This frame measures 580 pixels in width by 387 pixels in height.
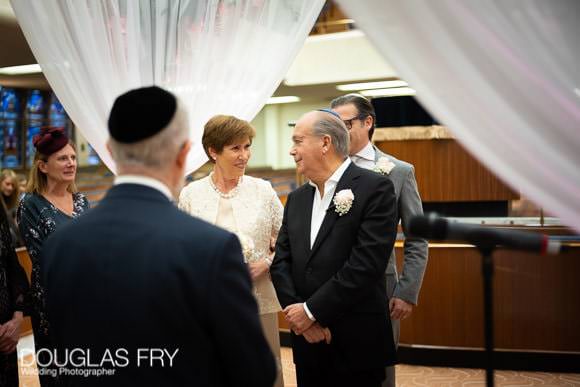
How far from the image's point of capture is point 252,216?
263 centimetres

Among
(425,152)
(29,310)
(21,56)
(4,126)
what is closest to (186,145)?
(29,310)

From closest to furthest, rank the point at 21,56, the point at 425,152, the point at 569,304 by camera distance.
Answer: the point at 569,304 < the point at 425,152 < the point at 21,56

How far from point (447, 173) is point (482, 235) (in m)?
3.50

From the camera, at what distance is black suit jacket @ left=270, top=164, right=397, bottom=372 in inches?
82.2

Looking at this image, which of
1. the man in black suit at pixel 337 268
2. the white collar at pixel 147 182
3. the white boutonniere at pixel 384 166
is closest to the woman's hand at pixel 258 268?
the man in black suit at pixel 337 268

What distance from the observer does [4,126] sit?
49.3 feet

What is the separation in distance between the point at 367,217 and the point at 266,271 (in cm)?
64

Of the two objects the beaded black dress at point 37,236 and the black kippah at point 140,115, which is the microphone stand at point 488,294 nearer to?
the black kippah at point 140,115

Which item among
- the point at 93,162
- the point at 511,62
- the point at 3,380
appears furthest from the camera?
the point at 93,162

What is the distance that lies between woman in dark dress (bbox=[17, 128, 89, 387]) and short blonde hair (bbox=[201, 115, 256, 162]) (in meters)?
0.69

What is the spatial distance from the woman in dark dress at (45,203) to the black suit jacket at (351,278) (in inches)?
44.2

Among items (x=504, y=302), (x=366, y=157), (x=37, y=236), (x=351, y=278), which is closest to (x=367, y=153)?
(x=366, y=157)

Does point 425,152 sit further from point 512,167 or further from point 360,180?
point 512,167

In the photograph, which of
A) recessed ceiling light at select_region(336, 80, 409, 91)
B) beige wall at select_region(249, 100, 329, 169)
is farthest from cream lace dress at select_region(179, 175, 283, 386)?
beige wall at select_region(249, 100, 329, 169)
